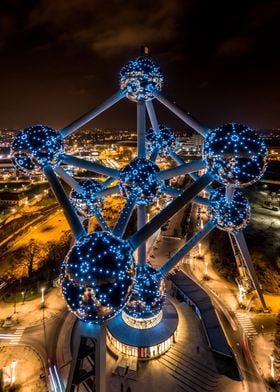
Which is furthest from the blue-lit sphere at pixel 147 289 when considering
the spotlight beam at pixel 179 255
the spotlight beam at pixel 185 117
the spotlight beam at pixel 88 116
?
the spotlight beam at pixel 88 116

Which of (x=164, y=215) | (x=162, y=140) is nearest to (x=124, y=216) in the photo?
(x=164, y=215)

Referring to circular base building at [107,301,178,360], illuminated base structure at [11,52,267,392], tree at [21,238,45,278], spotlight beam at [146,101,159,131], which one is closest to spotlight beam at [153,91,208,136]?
illuminated base structure at [11,52,267,392]

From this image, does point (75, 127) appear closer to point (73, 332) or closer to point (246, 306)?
point (73, 332)

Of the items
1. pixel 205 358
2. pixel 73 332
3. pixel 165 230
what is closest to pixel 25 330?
pixel 73 332

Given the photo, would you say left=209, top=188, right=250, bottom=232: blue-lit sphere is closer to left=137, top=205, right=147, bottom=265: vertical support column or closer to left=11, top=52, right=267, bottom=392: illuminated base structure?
left=11, top=52, right=267, bottom=392: illuminated base structure

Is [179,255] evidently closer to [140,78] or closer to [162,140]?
[162,140]

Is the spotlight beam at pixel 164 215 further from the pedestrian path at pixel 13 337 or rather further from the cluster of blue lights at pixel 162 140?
the pedestrian path at pixel 13 337

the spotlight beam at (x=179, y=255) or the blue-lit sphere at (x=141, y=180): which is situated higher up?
the blue-lit sphere at (x=141, y=180)
